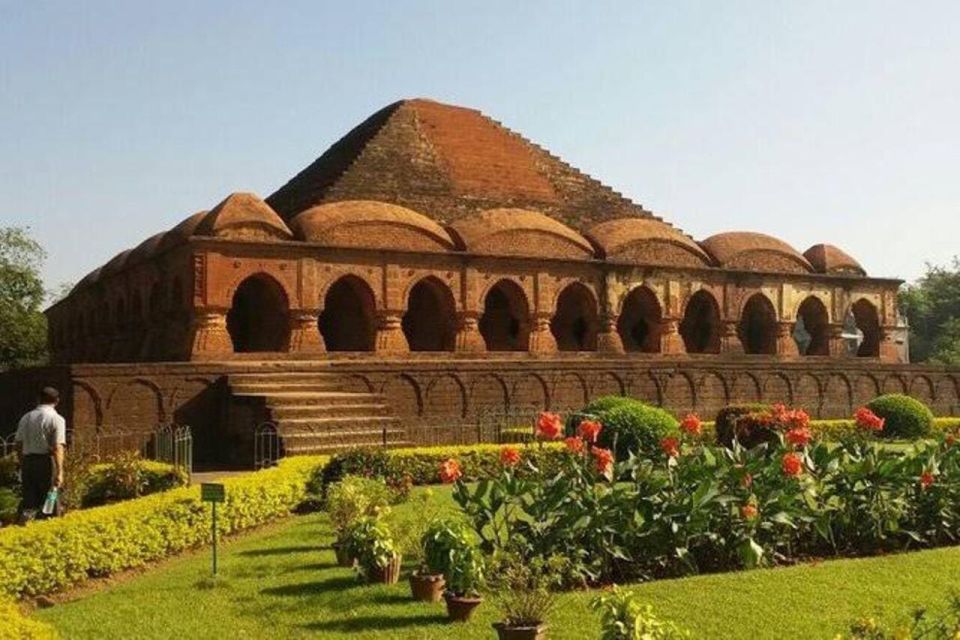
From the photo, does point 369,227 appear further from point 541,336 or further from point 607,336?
point 607,336

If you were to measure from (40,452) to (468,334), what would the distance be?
13.1 meters

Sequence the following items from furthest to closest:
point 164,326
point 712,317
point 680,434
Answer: point 712,317 → point 164,326 → point 680,434

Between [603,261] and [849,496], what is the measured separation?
49.7 feet

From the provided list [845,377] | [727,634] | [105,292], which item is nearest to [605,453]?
[727,634]

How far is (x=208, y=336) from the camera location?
1777cm

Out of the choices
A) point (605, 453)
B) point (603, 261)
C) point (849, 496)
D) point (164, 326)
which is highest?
point (603, 261)

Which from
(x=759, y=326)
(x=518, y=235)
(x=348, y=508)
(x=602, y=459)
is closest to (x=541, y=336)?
(x=518, y=235)

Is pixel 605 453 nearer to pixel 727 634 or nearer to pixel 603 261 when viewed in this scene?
pixel 727 634

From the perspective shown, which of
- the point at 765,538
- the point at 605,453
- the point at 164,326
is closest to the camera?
the point at 605,453

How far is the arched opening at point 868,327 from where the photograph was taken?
27.6 meters

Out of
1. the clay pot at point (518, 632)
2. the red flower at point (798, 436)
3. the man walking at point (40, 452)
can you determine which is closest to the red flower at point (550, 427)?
the clay pot at point (518, 632)

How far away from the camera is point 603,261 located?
2273 cm

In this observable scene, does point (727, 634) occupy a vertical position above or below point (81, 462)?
below

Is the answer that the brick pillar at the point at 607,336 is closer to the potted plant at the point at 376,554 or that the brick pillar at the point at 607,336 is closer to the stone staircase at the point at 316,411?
the stone staircase at the point at 316,411
